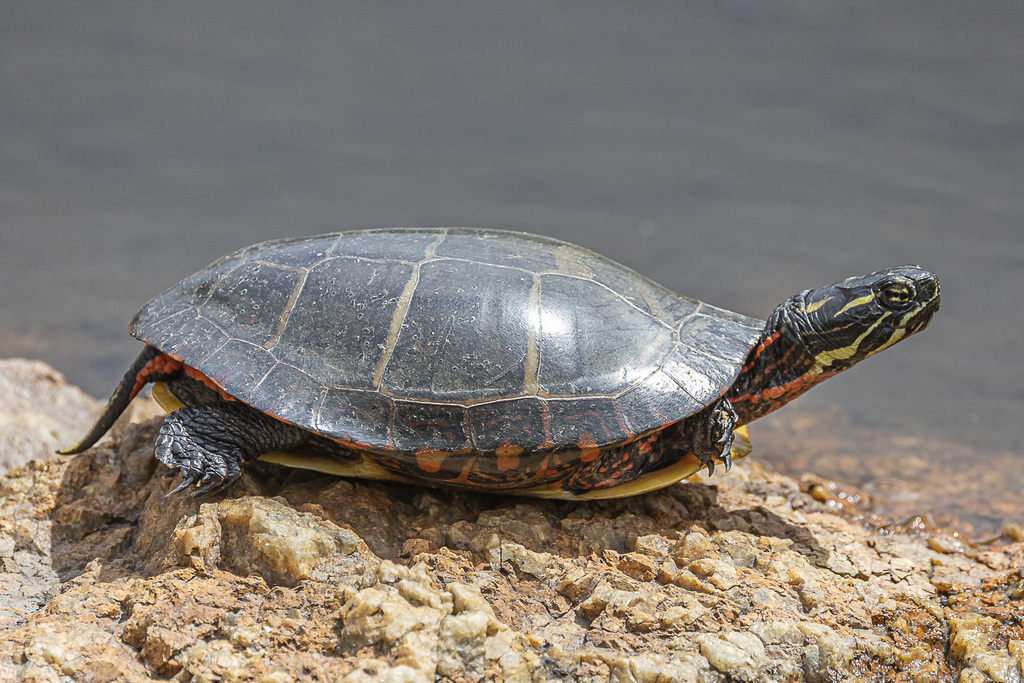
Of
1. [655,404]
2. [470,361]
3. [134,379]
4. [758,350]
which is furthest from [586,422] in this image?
[134,379]

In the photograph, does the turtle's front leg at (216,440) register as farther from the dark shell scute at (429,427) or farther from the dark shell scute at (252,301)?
the dark shell scute at (429,427)

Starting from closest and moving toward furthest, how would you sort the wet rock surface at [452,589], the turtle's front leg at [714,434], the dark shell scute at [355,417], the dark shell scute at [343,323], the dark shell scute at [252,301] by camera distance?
1. the wet rock surface at [452,589]
2. the dark shell scute at [355,417]
3. the dark shell scute at [343,323]
4. the dark shell scute at [252,301]
5. the turtle's front leg at [714,434]

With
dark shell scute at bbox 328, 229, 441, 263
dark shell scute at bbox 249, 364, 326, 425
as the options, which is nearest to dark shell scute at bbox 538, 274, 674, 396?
dark shell scute at bbox 328, 229, 441, 263

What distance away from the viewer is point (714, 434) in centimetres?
344

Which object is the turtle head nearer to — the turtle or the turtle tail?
the turtle

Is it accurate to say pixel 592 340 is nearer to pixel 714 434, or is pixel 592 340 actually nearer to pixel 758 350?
pixel 714 434

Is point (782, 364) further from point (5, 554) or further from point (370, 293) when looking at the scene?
point (5, 554)

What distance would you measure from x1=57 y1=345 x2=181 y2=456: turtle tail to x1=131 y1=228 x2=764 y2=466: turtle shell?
0.63 feet

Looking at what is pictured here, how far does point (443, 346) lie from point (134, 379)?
1.57 m

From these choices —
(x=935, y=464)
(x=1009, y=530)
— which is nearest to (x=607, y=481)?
(x=1009, y=530)

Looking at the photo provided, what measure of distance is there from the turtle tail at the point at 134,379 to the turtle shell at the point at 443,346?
19cm

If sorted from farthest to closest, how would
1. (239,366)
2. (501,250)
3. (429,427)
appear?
(501,250) → (239,366) → (429,427)

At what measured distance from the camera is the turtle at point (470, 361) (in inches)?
124

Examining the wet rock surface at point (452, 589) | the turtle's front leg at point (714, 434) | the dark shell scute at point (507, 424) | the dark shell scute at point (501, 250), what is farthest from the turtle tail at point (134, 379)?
the turtle's front leg at point (714, 434)
